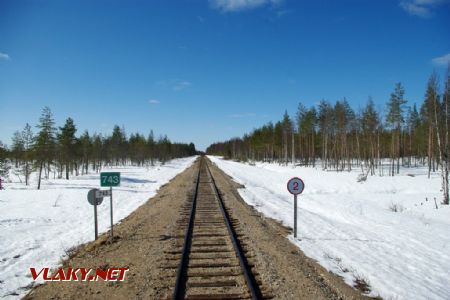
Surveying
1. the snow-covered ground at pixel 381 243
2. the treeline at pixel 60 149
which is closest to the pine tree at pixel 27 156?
the treeline at pixel 60 149

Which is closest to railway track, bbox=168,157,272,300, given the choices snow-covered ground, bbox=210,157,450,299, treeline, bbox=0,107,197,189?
snow-covered ground, bbox=210,157,450,299

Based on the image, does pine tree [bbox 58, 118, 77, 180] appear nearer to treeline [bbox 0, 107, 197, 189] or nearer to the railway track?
treeline [bbox 0, 107, 197, 189]

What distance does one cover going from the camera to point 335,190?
25.0 metres

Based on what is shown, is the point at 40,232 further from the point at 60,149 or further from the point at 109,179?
the point at 60,149

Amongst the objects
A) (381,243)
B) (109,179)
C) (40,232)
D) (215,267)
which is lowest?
(40,232)

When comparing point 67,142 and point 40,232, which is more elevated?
point 67,142

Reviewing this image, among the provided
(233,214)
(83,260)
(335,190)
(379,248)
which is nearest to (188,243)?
(83,260)

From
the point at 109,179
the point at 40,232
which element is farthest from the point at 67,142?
the point at 109,179

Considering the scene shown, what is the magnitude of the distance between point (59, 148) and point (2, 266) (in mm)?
40767

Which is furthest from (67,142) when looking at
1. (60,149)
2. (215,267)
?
(215,267)

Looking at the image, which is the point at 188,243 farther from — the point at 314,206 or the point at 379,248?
the point at 314,206

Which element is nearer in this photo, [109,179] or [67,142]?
[109,179]

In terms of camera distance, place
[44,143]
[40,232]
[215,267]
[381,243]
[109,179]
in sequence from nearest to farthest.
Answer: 1. [215,267]
2. [381,243]
3. [109,179]
4. [40,232]
5. [44,143]

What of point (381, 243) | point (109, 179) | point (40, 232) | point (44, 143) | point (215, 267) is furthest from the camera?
point (44, 143)
